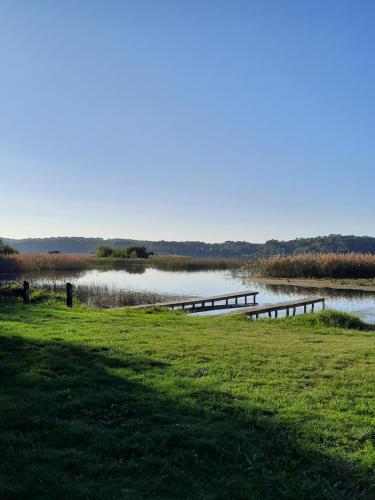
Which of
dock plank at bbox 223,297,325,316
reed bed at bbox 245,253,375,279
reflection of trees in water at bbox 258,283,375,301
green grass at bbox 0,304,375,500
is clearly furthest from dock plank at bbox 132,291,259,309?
reed bed at bbox 245,253,375,279

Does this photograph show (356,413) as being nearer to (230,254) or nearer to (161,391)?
(161,391)

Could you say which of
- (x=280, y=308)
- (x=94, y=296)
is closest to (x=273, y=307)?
(x=280, y=308)

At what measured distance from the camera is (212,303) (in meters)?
19.3

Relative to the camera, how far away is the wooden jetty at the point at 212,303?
17.6 m

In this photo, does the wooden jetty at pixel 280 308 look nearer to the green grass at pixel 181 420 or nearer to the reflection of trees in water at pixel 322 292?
the reflection of trees in water at pixel 322 292

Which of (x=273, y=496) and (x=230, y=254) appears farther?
(x=230, y=254)

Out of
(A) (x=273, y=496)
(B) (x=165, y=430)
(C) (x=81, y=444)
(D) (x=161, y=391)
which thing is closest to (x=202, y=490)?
(A) (x=273, y=496)

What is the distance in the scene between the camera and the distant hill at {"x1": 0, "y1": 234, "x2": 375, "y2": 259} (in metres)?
79.6

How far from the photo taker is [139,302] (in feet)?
63.3

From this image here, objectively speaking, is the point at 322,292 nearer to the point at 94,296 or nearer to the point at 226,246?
the point at 94,296

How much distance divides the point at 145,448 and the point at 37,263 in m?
35.2

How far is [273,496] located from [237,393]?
1947mm

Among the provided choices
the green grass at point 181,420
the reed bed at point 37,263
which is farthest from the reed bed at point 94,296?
the reed bed at point 37,263

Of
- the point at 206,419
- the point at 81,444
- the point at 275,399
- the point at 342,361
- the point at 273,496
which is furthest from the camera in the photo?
the point at 342,361
